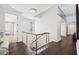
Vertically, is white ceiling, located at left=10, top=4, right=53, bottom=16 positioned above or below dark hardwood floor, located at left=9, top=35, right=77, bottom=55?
above

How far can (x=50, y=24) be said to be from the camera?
158 cm

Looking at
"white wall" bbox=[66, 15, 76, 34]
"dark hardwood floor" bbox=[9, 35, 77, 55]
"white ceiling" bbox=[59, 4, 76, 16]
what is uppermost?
"white ceiling" bbox=[59, 4, 76, 16]

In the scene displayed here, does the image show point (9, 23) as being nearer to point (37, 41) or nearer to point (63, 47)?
point (37, 41)

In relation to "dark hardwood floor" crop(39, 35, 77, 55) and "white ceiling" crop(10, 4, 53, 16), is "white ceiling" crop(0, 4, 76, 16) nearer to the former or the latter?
"white ceiling" crop(10, 4, 53, 16)

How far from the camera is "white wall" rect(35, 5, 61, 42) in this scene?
1.58 m

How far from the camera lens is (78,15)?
1585 mm

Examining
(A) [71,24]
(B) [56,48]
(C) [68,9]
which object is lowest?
(B) [56,48]

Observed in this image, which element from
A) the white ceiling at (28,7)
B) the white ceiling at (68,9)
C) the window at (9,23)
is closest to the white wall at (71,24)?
the white ceiling at (68,9)

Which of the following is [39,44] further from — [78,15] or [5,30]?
[78,15]

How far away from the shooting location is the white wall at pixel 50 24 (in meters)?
1.58

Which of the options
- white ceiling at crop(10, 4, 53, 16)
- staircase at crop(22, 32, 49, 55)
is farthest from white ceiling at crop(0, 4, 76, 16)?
staircase at crop(22, 32, 49, 55)

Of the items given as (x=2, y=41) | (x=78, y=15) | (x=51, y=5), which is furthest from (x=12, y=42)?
(x=78, y=15)

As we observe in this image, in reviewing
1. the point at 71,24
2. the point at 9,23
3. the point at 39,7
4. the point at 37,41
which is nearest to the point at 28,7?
the point at 39,7

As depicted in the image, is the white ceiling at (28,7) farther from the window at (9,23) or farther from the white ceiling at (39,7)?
the window at (9,23)
